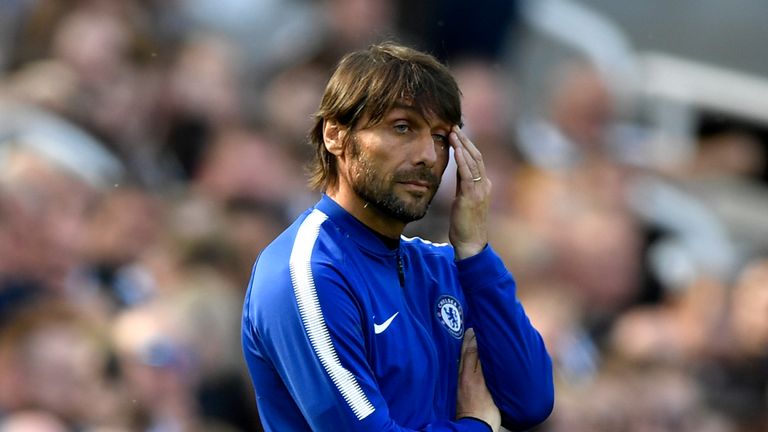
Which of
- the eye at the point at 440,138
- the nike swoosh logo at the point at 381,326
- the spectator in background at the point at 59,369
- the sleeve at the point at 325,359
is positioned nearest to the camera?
the sleeve at the point at 325,359

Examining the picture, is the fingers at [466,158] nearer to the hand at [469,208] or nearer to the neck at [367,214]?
the hand at [469,208]

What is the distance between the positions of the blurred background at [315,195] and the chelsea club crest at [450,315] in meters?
2.45

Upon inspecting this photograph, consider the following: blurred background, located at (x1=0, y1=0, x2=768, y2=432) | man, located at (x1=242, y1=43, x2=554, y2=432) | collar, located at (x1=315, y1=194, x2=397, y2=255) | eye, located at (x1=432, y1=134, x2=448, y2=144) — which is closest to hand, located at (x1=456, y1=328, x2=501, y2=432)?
man, located at (x1=242, y1=43, x2=554, y2=432)

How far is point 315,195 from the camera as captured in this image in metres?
7.21

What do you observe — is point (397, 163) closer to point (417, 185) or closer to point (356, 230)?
point (417, 185)

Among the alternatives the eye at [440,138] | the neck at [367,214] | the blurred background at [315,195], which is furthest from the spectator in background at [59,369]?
the eye at [440,138]

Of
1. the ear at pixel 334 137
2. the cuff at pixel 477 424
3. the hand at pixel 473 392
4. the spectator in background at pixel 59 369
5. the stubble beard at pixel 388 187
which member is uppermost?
the ear at pixel 334 137

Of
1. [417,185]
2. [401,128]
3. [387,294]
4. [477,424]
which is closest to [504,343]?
[477,424]

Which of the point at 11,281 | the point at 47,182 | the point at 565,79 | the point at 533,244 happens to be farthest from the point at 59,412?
the point at 565,79

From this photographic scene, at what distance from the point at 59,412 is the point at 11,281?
61 centimetres

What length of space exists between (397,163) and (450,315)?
1.33 ft

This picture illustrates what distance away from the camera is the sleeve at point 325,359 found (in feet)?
10.2

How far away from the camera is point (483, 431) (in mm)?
3326

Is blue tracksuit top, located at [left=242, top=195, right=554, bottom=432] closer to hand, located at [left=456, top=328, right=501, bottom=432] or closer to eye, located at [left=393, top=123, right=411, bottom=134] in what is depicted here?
hand, located at [left=456, top=328, right=501, bottom=432]
